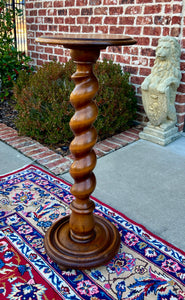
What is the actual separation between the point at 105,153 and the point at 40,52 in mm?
3293

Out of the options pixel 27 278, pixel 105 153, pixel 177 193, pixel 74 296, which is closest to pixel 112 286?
pixel 74 296

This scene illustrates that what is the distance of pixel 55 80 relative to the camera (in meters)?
3.82

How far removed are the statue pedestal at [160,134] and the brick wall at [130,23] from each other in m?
0.20

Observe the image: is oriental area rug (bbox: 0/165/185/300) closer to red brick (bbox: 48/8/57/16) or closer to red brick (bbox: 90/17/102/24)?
red brick (bbox: 90/17/102/24)

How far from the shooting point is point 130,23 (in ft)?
12.6

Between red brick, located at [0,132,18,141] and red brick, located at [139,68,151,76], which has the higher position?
red brick, located at [139,68,151,76]

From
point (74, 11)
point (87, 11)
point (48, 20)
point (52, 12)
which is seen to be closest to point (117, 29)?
point (87, 11)

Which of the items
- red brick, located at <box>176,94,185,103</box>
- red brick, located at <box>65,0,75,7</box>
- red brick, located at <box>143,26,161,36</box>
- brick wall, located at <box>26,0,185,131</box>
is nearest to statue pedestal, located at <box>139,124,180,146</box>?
brick wall, located at <box>26,0,185,131</box>

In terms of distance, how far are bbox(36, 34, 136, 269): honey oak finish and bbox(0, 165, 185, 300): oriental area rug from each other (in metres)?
0.09

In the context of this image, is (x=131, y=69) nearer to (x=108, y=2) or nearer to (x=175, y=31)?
(x=175, y=31)

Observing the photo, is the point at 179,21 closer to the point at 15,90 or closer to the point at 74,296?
the point at 15,90

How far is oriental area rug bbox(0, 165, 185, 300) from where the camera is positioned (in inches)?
62.6

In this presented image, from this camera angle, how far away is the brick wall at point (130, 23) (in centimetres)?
341

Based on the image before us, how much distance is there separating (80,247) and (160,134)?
6.62 feet
